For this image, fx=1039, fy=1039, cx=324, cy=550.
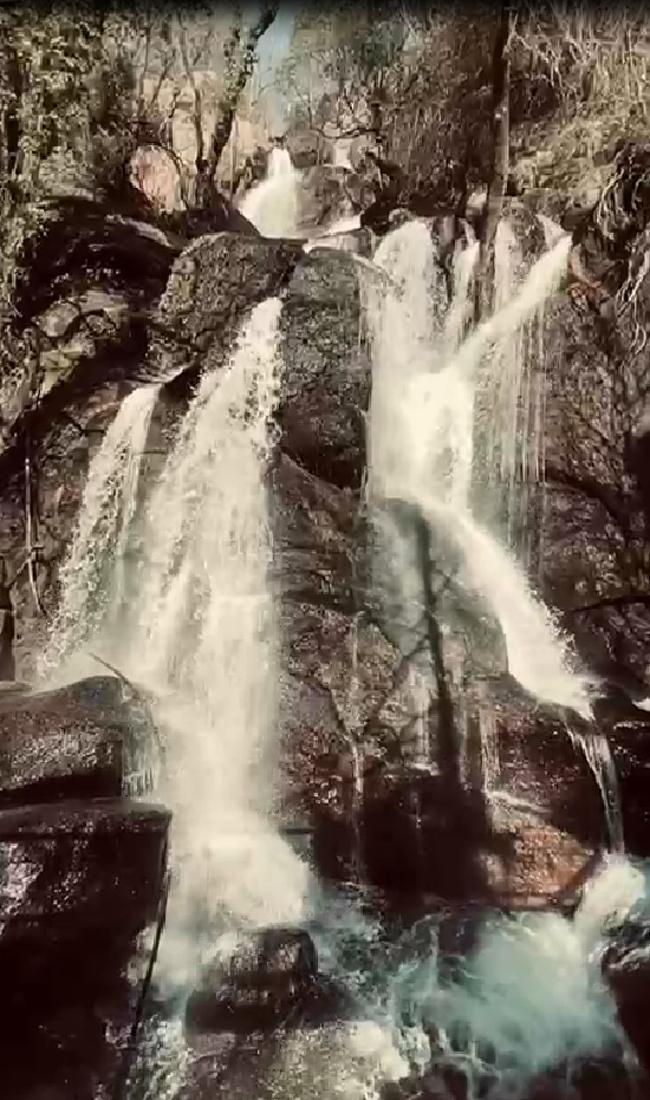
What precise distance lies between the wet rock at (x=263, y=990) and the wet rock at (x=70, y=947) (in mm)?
234

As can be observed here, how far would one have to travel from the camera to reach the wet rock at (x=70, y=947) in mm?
2746

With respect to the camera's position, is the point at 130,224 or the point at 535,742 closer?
the point at 535,742

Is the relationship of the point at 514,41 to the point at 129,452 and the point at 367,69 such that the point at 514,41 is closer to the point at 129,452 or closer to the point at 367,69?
the point at 367,69

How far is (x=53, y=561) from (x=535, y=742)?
6.46 feet

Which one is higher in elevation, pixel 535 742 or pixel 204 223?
pixel 204 223

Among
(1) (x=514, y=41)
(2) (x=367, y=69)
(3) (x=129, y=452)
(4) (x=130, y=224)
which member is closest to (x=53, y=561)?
(3) (x=129, y=452)

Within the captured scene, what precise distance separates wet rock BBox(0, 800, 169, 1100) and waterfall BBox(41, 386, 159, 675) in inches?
A: 41.7

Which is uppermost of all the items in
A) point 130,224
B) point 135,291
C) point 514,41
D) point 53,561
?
point 514,41

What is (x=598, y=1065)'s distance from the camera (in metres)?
2.95

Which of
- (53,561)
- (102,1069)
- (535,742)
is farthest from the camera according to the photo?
(53,561)

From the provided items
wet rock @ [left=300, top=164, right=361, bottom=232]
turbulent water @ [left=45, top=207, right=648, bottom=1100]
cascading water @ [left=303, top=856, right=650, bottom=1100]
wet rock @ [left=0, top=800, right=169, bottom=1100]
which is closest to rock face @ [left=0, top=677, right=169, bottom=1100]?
wet rock @ [left=0, top=800, right=169, bottom=1100]

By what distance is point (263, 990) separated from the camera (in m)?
3.03

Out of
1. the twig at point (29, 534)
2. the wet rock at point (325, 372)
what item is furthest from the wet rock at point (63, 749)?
the wet rock at point (325, 372)

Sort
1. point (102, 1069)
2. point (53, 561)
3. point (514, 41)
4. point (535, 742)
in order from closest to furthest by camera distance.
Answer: point (102, 1069) → point (535, 742) → point (53, 561) → point (514, 41)
